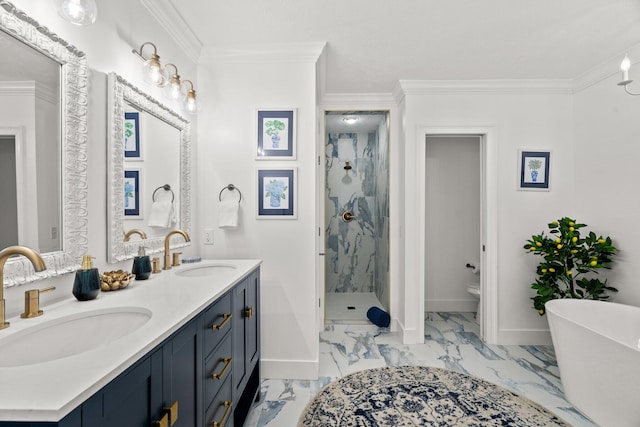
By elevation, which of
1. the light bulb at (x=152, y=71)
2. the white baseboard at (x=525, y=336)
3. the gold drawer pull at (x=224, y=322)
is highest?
the light bulb at (x=152, y=71)

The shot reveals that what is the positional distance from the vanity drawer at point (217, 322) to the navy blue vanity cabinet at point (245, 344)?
0.11 m

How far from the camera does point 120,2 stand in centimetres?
151

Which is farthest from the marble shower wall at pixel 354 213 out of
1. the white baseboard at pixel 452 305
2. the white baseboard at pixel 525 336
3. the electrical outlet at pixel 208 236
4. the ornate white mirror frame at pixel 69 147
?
the ornate white mirror frame at pixel 69 147

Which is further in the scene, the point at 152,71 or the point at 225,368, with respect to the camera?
the point at 152,71

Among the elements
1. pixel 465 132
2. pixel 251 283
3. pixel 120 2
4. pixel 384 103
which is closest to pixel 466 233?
pixel 465 132

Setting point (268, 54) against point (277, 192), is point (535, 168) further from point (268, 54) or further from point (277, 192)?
point (268, 54)

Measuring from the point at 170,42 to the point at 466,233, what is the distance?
11.9ft

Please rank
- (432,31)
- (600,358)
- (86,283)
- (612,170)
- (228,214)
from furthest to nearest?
1. (612,170)
2. (228,214)
3. (432,31)
4. (600,358)
5. (86,283)

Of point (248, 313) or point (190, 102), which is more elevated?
point (190, 102)

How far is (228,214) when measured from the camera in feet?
7.35

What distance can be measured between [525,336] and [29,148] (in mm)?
3760

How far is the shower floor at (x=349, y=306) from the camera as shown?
3520 millimetres

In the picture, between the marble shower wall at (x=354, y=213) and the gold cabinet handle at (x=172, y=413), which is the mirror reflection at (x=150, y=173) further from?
the marble shower wall at (x=354, y=213)

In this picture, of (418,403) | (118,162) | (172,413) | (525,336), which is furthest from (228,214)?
(525,336)
